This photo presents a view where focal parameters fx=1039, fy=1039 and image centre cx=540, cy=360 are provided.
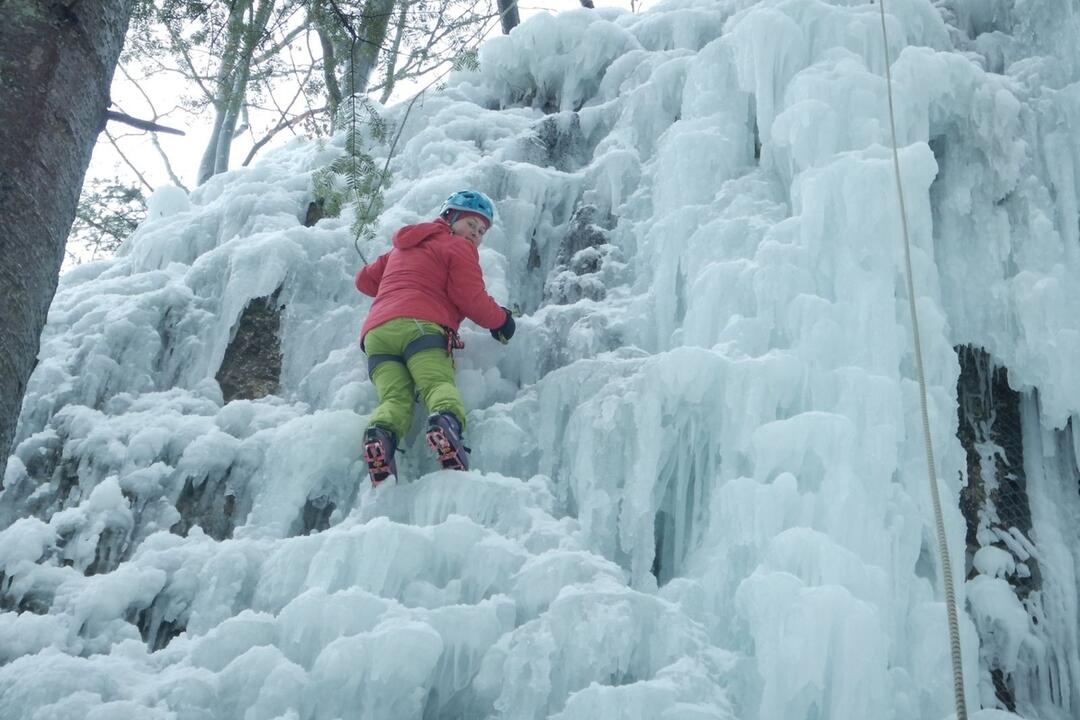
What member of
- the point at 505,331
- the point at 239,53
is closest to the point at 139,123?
the point at 239,53

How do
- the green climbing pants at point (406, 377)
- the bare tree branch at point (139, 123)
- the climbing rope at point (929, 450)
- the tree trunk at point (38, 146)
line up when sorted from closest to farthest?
the tree trunk at point (38, 146), the climbing rope at point (929, 450), the bare tree branch at point (139, 123), the green climbing pants at point (406, 377)

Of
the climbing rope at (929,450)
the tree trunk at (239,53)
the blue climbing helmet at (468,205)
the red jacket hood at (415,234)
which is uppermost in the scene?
the tree trunk at (239,53)

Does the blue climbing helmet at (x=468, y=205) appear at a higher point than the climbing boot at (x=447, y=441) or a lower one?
higher

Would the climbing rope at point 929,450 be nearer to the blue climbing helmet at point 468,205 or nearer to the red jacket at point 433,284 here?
the red jacket at point 433,284

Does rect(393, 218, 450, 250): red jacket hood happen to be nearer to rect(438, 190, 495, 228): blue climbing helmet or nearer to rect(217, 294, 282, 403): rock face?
rect(438, 190, 495, 228): blue climbing helmet

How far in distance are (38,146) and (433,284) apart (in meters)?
2.35

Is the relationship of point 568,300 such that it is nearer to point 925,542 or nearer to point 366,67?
point 925,542

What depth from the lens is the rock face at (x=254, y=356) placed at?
4809 mm

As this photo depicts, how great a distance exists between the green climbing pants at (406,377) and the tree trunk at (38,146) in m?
1.82

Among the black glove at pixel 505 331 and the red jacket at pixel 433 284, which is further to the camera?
the black glove at pixel 505 331

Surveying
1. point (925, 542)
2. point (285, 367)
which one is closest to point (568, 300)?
point (285, 367)

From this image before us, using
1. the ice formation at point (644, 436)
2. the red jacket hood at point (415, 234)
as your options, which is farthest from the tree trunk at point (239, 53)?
the red jacket hood at point (415, 234)

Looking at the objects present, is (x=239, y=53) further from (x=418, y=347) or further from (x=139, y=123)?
(x=139, y=123)

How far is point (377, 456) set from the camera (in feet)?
12.7
